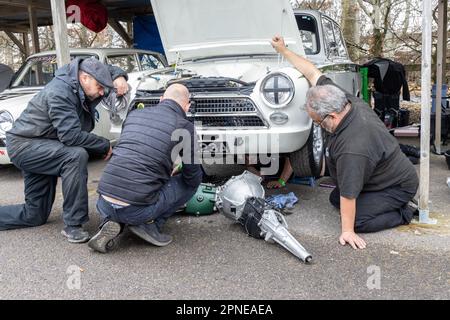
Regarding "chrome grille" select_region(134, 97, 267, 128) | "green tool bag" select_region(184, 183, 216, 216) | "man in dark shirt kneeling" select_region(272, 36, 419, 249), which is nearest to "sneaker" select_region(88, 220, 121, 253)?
"green tool bag" select_region(184, 183, 216, 216)

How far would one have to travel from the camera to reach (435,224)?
362 cm

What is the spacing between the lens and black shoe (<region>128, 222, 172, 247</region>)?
326 centimetres

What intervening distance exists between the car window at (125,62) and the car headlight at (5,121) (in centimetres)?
184

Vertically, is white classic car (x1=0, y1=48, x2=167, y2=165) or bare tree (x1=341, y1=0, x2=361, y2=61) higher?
bare tree (x1=341, y1=0, x2=361, y2=61)

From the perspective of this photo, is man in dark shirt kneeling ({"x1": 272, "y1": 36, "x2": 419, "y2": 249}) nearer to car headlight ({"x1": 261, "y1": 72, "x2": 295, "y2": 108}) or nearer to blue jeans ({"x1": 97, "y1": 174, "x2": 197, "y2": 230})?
car headlight ({"x1": 261, "y1": 72, "x2": 295, "y2": 108})

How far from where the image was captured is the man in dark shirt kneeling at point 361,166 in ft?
10.6

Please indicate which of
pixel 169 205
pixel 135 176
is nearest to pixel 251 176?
pixel 169 205

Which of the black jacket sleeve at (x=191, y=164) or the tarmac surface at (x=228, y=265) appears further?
the black jacket sleeve at (x=191, y=164)

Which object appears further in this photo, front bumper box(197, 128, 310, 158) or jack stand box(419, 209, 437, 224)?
front bumper box(197, 128, 310, 158)

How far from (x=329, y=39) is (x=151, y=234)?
3592mm

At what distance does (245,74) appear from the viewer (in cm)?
492

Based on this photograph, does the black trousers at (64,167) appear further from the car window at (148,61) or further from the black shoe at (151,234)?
the car window at (148,61)

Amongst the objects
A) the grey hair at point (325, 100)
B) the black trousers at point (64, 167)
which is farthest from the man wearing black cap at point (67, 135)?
the grey hair at point (325, 100)

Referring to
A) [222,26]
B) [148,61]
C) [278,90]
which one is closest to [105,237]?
[278,90]
